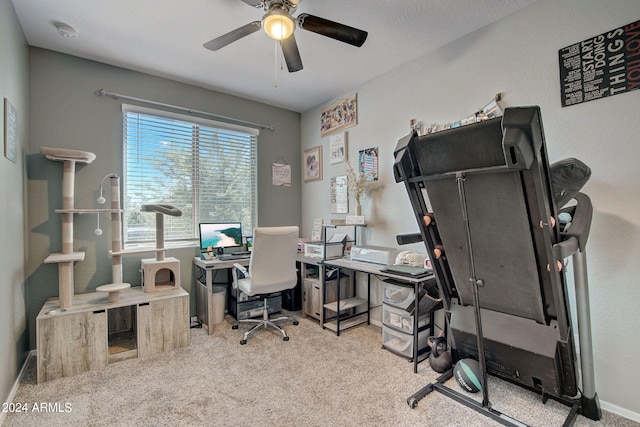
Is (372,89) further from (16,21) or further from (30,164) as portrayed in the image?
(30,164)

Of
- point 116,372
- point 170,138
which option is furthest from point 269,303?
point 170,138

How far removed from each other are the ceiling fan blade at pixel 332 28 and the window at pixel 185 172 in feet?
6.64

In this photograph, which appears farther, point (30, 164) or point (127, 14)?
point (30, 164)

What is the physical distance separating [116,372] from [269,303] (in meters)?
1.53

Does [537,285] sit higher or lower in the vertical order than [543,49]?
lower

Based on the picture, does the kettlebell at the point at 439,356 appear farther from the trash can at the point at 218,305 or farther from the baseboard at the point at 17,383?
the baseboard at the point at 17,383

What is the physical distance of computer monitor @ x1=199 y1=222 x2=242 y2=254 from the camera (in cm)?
329

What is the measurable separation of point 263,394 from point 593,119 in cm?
267

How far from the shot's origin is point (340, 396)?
1.94 meters

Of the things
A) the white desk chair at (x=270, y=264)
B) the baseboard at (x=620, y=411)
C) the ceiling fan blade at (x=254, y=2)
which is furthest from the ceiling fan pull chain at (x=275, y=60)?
the baseboard at (x=620, y=411)

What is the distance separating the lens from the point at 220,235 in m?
3.40

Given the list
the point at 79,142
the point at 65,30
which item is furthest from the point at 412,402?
the point at 65,30

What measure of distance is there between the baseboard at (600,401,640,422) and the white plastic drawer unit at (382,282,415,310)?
1229 millimetres

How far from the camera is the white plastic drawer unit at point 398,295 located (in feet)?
8.12
